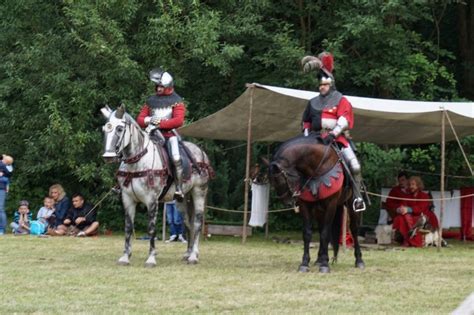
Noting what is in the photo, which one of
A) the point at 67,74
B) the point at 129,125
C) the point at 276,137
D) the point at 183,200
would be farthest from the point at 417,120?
the point at 67,74

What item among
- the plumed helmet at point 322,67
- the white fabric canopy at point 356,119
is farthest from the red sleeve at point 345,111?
the white fabric canopy at point 356,119

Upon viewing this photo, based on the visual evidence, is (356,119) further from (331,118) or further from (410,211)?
(331,118)

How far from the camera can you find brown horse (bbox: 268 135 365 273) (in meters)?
10.3

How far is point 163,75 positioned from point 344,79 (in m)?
8.00

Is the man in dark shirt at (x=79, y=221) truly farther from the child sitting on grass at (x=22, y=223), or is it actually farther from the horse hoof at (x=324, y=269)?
the horse hoof at (x=324, y=269)

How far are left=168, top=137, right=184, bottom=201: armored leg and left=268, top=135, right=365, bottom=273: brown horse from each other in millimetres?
1348

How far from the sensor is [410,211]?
1577cm

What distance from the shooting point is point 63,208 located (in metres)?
17.2

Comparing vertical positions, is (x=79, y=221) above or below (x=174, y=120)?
below

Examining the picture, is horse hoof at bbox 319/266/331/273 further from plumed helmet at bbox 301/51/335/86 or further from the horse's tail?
plumed helmet at bbox 301/51/335/86

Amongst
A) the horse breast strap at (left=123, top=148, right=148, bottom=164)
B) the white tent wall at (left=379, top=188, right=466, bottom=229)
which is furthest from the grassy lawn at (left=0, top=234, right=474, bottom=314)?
the white tent wall at (left=379, top=188, right=466, bottom=229)

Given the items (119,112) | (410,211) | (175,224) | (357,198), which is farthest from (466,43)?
(119,112)

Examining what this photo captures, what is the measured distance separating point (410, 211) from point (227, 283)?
7.19 metres

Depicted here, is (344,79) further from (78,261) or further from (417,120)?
(78,261)
